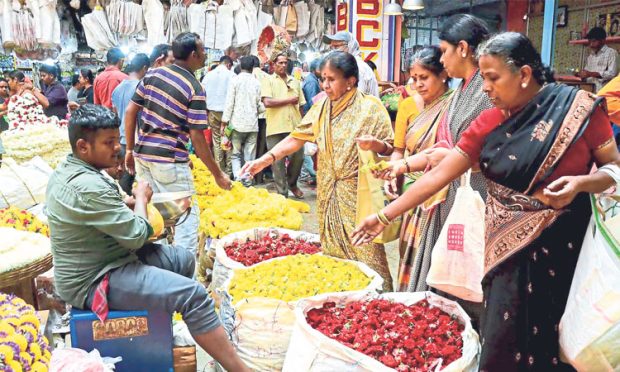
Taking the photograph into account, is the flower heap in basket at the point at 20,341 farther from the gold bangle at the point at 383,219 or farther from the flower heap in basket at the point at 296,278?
the gold bangle at the point at 383,219

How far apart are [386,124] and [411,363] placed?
1568mm

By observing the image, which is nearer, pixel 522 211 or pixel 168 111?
pixel 522 211

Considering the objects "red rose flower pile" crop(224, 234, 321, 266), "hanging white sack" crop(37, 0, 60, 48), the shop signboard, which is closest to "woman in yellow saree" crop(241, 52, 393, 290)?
"red rose flower pile" crop(224, 234, 321, 266)

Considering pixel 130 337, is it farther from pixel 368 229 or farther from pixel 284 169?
pixel 284 169

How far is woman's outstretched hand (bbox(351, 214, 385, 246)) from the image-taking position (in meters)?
2.17

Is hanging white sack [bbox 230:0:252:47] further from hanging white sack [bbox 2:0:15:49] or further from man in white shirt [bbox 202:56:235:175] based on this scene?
hanging white sack [bbox 2:0:15:49]

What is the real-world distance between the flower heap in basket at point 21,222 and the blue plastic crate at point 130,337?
1373 mm

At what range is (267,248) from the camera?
322 centimetres

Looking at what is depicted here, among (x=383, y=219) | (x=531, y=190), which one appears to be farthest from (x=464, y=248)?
(x=531, y=190)

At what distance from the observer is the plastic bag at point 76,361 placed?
6.50ft

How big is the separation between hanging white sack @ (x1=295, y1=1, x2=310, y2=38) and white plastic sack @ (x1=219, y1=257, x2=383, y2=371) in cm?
834

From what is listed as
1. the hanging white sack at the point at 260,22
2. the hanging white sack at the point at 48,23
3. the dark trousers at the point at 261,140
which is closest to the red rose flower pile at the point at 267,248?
the dark trousers at the point at 261,140

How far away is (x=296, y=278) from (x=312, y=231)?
2.87m

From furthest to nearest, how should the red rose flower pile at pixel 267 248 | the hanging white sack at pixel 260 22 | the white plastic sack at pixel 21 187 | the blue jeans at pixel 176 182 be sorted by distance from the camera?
1. the hanging white sack at pixel 260 22
2. the white plastic sack at pixel 21 187
3. the blue jeans at pixel 176 182
4. the red rose flower pile at pixel 267 248
